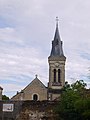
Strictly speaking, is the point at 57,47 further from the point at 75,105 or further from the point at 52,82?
the point at 75,105

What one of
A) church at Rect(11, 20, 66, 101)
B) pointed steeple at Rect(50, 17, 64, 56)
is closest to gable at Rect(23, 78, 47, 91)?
church at Rect(11, 20, 66, 101)

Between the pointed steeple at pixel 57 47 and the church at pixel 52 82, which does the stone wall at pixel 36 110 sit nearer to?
the church at pixel 52 82

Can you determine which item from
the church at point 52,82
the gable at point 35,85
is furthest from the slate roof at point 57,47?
the gable at point 35,85

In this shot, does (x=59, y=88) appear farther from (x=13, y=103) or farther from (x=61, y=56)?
(x=13, y=103)

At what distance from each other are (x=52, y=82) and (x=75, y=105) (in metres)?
45.4

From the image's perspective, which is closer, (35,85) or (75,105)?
(75,105)

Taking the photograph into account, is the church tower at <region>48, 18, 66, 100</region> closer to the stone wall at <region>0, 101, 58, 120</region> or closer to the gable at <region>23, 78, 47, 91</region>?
the gable at <region>23, 78, 47, 91</region>

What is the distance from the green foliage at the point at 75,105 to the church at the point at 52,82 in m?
30.9

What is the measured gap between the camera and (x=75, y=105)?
43406 mm

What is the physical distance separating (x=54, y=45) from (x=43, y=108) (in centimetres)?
3713

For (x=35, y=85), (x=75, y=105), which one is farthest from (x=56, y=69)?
(x=75, y=105)

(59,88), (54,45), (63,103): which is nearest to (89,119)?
(63,103)

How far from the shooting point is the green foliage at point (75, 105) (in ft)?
138

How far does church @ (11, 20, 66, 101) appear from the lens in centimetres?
8569
